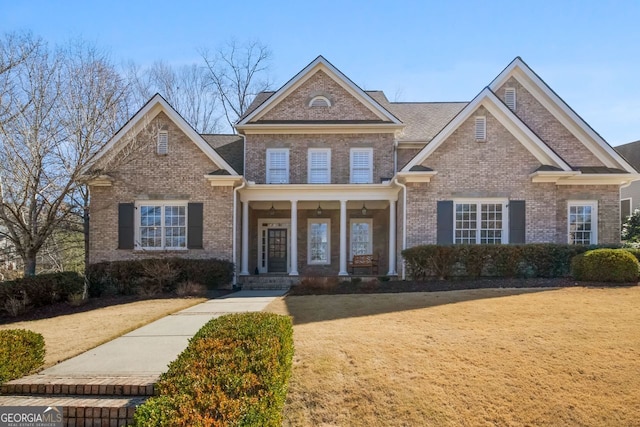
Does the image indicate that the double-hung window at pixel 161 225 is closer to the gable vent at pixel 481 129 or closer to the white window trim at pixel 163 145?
the white window trim at pixel 163 145

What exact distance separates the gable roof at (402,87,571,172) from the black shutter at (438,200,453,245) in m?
1.71

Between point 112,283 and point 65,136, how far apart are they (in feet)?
16.2

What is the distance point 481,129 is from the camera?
49.1ft

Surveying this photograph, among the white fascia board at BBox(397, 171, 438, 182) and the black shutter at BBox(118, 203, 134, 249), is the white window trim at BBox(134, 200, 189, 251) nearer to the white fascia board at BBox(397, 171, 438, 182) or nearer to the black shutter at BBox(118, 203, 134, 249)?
the black shutter at BBox(118, 203, 134, 249)

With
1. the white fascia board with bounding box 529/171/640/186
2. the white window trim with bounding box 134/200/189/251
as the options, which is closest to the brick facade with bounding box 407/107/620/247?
the white fascia board with bounding box 529/171/640/186

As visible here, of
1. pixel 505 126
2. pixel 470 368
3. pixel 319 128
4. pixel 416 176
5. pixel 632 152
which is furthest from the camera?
pixel 632 152

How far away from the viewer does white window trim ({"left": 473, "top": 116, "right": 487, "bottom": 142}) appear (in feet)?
49.0

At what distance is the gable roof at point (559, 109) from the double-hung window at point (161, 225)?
13.0 m

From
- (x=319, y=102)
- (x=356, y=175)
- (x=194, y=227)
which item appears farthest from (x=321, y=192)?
(x=194, y=227)

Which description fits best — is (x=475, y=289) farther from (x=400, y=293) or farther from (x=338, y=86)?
(x=338, y=86)

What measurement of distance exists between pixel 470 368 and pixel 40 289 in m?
11.0

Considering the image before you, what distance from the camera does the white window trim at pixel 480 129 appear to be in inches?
588

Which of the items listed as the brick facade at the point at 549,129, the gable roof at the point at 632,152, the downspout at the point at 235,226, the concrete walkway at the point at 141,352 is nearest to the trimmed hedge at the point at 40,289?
the concrete walkway at the point at 141,352

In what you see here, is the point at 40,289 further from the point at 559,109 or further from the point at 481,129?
the point at 559,109
